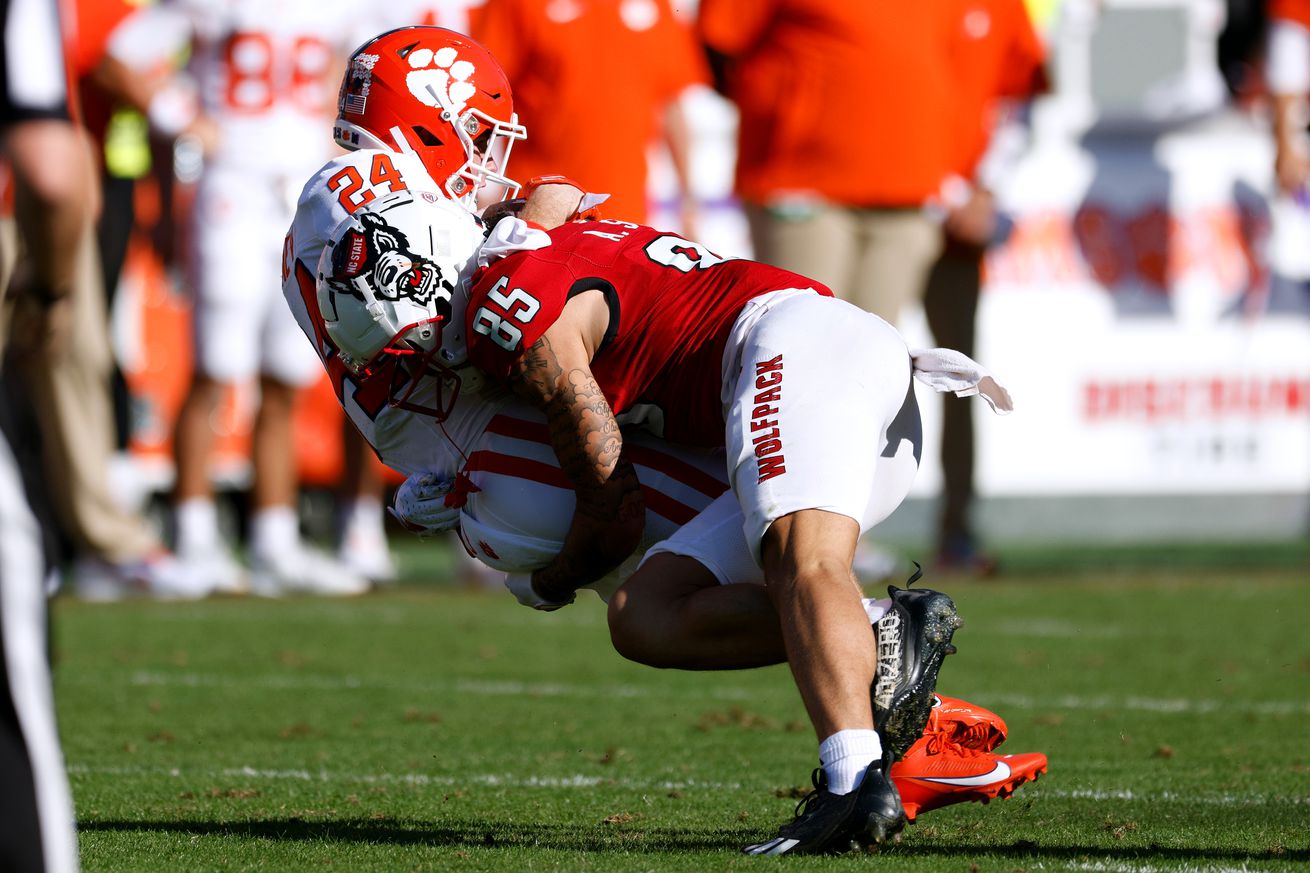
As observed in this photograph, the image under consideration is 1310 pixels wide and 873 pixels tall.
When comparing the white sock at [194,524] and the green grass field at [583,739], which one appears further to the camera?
the white sock at [194,524]

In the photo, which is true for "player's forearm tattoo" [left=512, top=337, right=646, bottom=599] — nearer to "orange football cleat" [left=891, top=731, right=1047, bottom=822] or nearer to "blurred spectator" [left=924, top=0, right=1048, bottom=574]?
"orange football cleat" [left=891, top=731, right=1047, bottom=822]

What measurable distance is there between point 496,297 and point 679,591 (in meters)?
0.62

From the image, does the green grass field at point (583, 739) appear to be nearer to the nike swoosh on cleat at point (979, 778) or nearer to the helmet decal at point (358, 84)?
the nike swoosh on cleat at point (979, 778)

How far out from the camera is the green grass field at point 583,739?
374cm

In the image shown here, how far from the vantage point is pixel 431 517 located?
426cm

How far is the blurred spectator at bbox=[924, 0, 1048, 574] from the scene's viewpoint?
916cm

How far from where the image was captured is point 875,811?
3.42 m

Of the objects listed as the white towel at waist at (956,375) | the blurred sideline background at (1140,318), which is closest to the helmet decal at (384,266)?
the white towel at waist at (956,375)

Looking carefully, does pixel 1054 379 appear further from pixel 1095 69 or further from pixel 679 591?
pixel 679 591

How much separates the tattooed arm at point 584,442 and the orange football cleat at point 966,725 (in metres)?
0.65

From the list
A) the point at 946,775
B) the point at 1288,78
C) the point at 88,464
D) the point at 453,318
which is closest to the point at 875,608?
the point at 946,775

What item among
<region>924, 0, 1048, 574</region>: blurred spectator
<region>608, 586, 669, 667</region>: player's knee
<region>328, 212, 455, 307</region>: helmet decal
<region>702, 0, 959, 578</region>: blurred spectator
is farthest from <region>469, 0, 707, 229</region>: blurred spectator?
<region>608, 586, 669, 667</region>: player's knee

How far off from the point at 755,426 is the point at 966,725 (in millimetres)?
738

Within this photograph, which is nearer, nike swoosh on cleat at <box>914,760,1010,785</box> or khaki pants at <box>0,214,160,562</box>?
nike swoosh on cleat at <box>914,760,1010,785</box>
